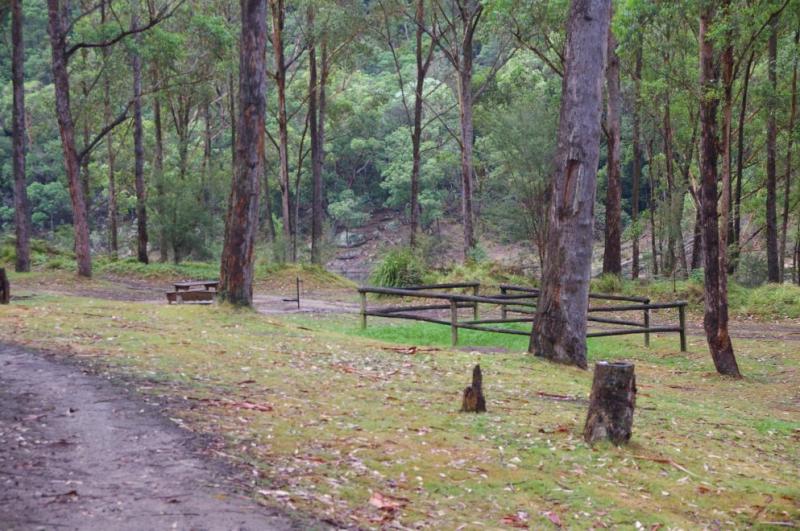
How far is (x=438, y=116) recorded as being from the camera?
34469 millimetres

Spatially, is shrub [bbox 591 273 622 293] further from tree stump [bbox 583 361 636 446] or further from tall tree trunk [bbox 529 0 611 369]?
tree stump [bbox 583 361 636 446]

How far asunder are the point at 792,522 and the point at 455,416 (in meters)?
3.19

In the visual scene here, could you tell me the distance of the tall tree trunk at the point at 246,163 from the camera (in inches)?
562

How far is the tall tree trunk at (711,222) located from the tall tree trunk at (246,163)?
745 centimetres

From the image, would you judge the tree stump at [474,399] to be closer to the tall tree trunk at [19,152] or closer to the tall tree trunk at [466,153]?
the tall tree trunk at [19,152]

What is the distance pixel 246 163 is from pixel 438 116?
21130 mm

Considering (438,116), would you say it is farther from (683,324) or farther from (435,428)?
(435,428)

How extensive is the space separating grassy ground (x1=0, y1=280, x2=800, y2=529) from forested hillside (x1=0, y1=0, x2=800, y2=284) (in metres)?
5.89

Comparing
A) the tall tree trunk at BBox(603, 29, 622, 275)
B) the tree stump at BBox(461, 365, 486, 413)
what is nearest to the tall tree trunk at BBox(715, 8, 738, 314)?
the tree stump at BBox(461, 365, 486, 413)

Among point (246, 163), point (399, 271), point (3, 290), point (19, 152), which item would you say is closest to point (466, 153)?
point (399, 271)

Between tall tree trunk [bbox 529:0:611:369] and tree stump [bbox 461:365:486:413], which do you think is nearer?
tree stump [bbox 461:365:486:413]

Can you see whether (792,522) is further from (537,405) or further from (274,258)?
(274,258)

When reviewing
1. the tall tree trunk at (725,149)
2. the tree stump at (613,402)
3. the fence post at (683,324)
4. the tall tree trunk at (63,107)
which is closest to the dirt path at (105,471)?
the tree stump at (613,402)

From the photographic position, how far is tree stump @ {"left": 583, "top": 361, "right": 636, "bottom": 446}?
24.7 feet
